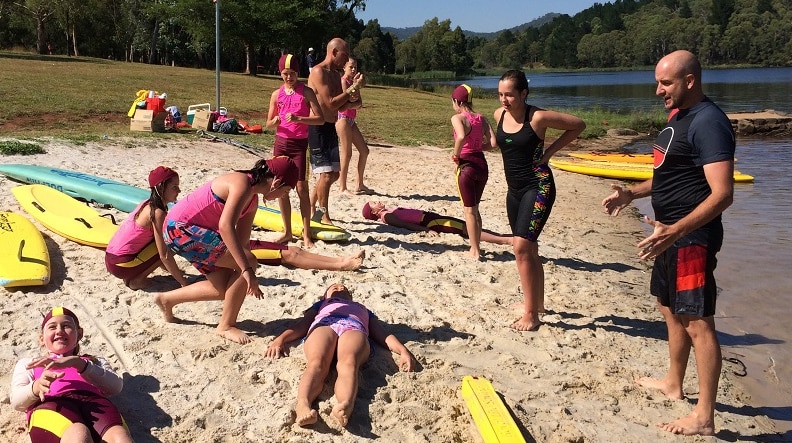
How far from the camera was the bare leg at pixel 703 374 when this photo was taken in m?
3.93

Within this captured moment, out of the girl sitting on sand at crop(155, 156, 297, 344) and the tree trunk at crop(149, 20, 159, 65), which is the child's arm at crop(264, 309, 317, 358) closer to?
the girl sitting on sand at crop(155, 156, 297, 344)

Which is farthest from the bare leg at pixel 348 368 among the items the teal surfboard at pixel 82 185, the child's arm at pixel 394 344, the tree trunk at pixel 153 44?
the tree trunk at pixel 153 44

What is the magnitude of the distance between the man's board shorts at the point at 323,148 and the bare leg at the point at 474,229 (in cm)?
164

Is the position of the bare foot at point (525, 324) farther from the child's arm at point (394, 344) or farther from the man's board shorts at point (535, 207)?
the child's arm at point (394, 344)

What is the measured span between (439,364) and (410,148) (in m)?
11.6

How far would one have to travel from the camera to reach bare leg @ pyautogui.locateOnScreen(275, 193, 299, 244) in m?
7.16

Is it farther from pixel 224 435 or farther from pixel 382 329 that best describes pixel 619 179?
pixel 224 435

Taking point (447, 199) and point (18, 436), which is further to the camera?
point (447, 199)

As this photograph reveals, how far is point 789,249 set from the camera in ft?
29.3

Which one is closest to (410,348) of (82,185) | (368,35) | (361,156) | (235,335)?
(235,335)

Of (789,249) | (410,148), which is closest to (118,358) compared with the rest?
(789,249)

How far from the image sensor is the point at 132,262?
5766mm

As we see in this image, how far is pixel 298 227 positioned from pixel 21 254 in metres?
2.75

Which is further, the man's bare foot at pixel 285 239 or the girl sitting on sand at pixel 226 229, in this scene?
the man's bare foot at pixel 285 239
